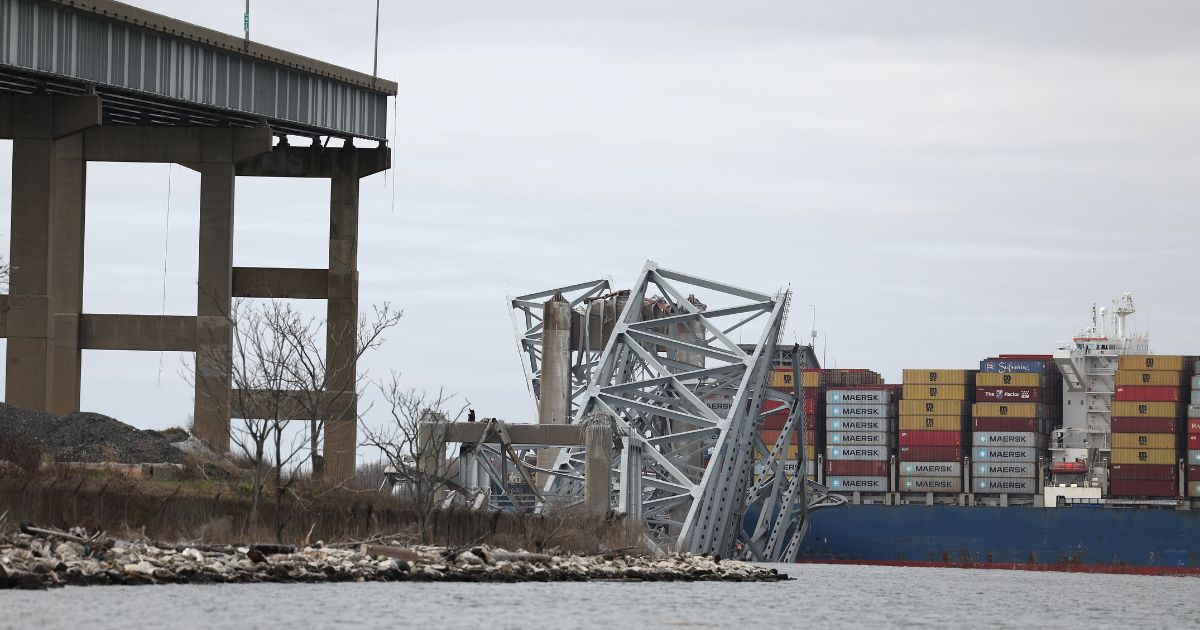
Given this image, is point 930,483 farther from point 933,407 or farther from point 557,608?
point 557,608

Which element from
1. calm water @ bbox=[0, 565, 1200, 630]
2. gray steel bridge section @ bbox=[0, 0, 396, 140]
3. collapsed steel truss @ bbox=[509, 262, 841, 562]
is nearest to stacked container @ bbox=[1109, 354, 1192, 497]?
collapsed steel truss @ bbox=[509, 262, 841, 562]

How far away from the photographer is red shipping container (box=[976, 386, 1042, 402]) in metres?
137

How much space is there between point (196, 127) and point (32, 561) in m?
28.8

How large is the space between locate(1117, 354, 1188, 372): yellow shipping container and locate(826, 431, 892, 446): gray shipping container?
19.8m

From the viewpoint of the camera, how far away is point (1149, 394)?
128375mm

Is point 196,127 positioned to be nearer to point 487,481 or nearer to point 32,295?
point 32,295

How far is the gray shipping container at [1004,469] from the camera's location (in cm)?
13538

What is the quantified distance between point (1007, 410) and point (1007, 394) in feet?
5.20

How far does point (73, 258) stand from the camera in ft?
184

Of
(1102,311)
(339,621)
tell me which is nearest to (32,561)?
(339,621)

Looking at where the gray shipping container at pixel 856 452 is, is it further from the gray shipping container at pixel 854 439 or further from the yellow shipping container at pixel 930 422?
the yellow shipping container at pixel 930 422

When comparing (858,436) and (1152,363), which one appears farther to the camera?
(858,436)

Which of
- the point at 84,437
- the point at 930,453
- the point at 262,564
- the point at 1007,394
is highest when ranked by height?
the point at 1007,394

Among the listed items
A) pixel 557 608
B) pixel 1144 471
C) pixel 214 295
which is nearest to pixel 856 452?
pixel 1144 471
